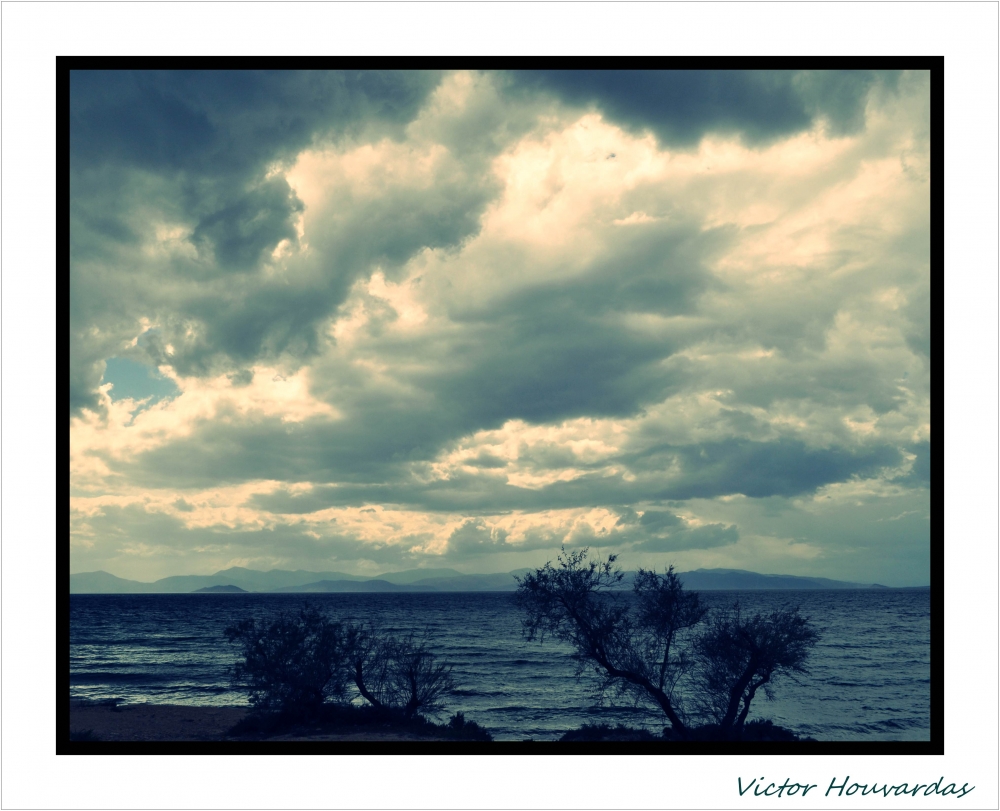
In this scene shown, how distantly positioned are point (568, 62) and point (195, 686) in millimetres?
44331

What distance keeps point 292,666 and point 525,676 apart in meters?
28.3

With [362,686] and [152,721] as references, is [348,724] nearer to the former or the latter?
[362,686]

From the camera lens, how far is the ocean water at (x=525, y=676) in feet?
112

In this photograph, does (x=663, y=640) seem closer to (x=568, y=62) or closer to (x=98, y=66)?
(x=568, y=62)

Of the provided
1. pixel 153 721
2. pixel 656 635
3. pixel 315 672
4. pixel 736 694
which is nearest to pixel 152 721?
pixel 153 721

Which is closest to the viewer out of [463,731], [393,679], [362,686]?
[362,686]

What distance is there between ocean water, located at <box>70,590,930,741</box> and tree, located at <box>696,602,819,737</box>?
762 cm

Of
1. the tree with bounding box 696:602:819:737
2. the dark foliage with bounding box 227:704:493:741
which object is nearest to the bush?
the dark foliage with bounding box 227:704:493:741

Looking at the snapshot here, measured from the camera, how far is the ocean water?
34.2 m

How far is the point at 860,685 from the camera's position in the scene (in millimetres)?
45906

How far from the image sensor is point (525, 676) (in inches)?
1750

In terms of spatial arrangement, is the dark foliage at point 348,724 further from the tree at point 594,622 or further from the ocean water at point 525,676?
the ocean water at point 525,676

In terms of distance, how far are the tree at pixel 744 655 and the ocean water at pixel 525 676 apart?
25.0 ft
